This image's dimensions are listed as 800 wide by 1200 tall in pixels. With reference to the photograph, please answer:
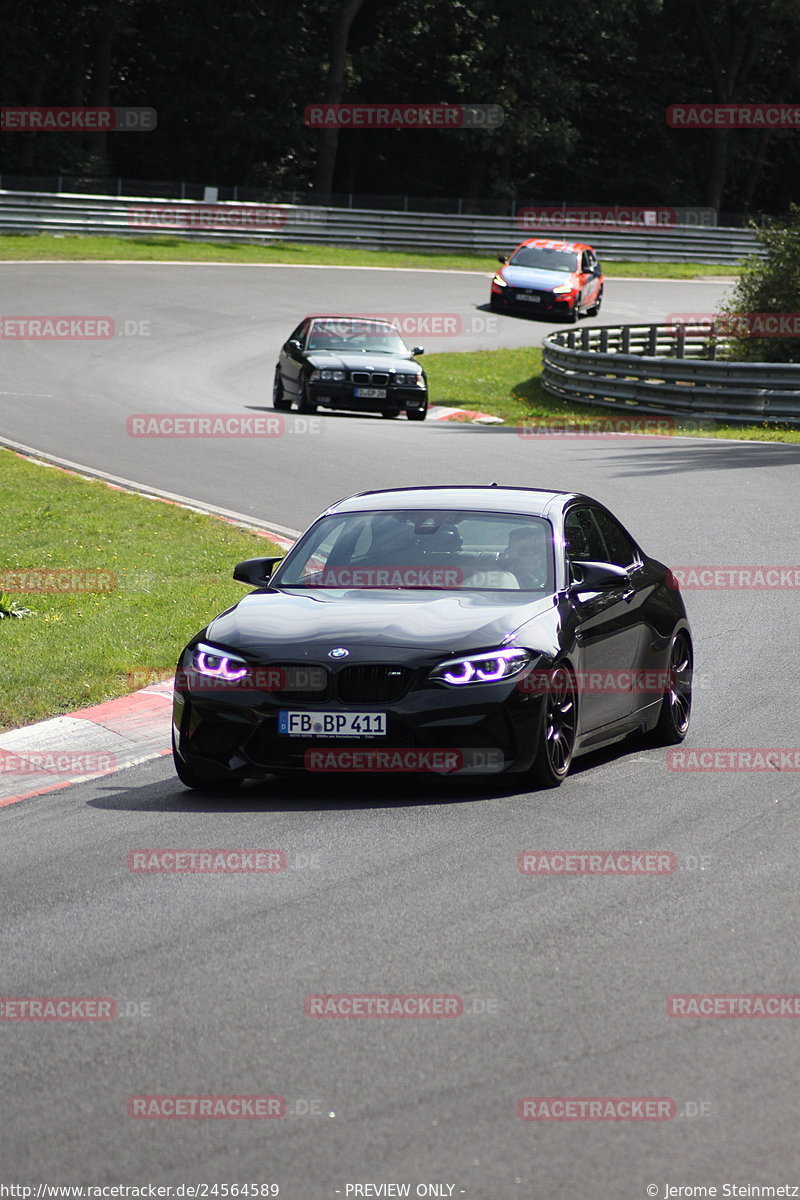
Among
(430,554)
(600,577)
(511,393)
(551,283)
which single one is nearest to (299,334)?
(511,393)

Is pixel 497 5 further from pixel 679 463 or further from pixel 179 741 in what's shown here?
pixel 179 741

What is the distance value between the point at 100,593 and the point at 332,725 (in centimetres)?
583

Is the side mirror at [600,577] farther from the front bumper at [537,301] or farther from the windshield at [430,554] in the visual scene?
the front bumper at [537,301]

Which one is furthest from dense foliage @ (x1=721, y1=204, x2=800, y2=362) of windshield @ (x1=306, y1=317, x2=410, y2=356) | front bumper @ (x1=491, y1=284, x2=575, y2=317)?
front bumper @ (x1=491, y1=284, x2=575, y2=317)

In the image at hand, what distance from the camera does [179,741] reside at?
8.62m

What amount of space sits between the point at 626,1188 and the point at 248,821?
3917 millimetres

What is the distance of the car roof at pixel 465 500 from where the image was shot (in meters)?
9.62

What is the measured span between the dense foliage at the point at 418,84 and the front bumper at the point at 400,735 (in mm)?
51451

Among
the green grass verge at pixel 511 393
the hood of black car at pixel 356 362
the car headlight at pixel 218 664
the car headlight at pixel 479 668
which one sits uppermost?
the car headlight at pixel 479 668

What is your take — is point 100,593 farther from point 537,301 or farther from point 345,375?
point 537,301

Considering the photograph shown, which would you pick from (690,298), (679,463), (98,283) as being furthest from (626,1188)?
(690,298)

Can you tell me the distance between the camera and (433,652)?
27.2ft

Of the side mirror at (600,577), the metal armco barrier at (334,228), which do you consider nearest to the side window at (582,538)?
the side mirror at (600,577)

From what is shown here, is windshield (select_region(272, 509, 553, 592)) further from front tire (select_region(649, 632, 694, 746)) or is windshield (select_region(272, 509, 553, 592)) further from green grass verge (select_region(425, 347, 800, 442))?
green grass verge (select_region(425, 347, 800, 442))
